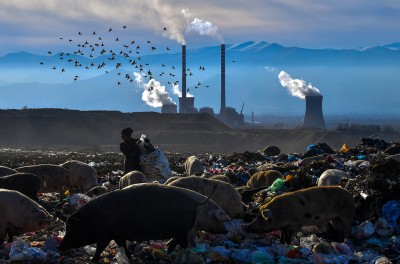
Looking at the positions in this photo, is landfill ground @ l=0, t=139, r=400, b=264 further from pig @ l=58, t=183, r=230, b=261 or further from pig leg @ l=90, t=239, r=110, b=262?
pig @ l=58, t=183, r=230, b=261

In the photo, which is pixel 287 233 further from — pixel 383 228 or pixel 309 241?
pixel 383 228

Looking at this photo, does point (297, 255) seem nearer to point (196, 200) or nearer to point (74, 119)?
point (196, 200)

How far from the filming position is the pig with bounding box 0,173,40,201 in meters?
12.1

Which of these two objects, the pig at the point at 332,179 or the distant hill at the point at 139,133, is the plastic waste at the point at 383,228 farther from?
the distant hill at the point at 139,133

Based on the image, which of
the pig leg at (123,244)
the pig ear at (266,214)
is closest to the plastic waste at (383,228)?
the pig ear at (266,214)

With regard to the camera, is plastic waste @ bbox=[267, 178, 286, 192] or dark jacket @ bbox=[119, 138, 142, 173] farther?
dark jacket @ bbox=[119, 138, 142, 173]

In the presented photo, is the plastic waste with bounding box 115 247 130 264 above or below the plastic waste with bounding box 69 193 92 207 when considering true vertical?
below

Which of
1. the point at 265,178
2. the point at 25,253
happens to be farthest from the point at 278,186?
the point at 25,253

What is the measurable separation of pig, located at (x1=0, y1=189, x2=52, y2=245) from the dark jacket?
5454mm

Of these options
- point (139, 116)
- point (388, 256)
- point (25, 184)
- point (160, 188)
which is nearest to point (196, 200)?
point (160, 188)

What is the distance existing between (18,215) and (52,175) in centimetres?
574

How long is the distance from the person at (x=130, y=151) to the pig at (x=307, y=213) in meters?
5.62

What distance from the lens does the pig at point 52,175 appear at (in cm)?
1476

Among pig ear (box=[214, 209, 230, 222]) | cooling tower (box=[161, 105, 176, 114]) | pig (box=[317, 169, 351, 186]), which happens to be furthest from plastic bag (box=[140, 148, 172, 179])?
cooling tower (box=[161, 105, 176, 114])
